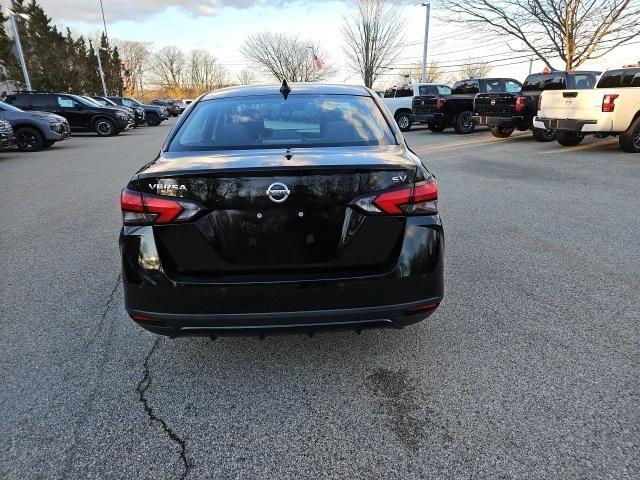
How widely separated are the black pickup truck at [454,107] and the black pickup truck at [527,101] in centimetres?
237

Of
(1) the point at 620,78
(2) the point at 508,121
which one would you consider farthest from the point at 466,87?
(1) the point at 620,78

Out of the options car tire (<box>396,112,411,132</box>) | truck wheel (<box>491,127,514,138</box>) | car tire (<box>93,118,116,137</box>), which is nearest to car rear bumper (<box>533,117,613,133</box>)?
truck wheel (<box>491,127,514,138</box>)

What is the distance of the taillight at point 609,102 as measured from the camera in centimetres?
1018

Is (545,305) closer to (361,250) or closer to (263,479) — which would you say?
(361,250)

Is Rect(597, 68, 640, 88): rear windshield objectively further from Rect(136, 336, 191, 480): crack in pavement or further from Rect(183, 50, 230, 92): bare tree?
Rect(183, 50, 230, 92): bare tree

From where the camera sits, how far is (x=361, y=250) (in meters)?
2.25

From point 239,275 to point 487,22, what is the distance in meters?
25.9

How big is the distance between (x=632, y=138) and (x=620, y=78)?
57.0 inches

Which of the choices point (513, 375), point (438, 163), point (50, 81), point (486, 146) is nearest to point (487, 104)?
point (486, 146)

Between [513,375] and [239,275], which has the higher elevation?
[239,275]

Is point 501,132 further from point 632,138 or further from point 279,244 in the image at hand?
point 279,244

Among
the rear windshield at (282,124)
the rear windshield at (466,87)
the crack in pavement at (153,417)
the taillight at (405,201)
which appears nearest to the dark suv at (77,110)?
the rear windshield at (466,87)

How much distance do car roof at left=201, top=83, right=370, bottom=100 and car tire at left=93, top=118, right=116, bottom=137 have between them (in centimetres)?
1954

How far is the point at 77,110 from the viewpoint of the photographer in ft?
65.7
